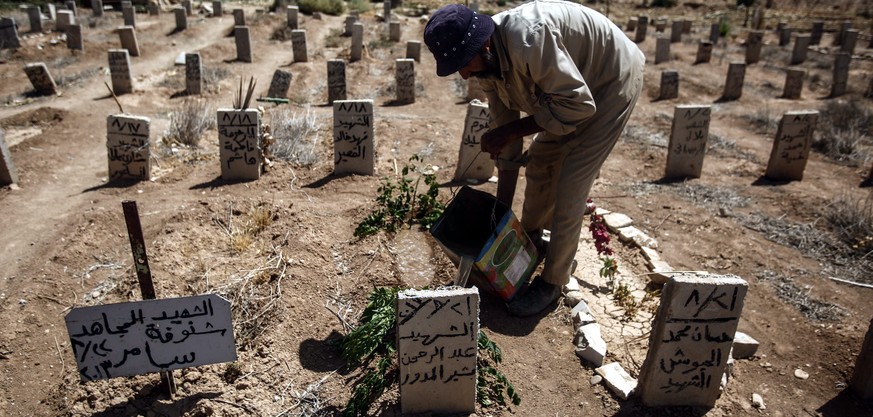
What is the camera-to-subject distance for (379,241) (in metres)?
4.54

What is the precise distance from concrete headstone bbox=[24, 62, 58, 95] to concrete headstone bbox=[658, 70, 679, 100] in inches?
454

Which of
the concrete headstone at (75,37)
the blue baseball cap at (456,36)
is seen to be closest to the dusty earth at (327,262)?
the blue baseball cap at (456,36)

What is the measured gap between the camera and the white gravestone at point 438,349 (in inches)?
108

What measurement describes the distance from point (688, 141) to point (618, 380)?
169 inches

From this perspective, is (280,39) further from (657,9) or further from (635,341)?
(657,9)

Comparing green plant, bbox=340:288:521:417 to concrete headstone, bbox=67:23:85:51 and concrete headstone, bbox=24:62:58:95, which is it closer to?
concrete headstone, bbox=24:62:58:95

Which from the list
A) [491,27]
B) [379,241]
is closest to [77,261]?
[379,241]

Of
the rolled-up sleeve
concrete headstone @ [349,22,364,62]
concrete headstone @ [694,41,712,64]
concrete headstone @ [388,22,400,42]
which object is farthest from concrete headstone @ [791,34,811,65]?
the rolled-up sleeve

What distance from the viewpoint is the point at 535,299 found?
3.93 meters

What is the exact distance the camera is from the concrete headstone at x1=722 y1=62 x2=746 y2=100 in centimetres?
1162

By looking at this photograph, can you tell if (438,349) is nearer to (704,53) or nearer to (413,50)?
(413,50)

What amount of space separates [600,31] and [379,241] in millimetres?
2255

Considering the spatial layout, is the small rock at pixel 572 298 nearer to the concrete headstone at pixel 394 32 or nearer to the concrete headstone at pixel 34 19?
the concrete headstone at pixel 394 32

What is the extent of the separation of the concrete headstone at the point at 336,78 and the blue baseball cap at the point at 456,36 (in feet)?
24.1
